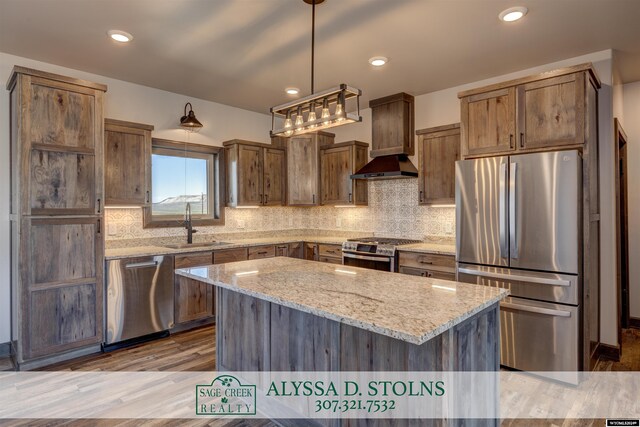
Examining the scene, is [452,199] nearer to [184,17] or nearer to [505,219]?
[505,219]

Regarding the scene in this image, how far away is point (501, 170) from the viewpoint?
2.99 m

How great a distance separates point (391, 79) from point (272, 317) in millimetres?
2819

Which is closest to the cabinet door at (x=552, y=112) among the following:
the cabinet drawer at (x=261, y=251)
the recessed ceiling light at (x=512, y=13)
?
the recessed ceiling light at (x=512, y=13)

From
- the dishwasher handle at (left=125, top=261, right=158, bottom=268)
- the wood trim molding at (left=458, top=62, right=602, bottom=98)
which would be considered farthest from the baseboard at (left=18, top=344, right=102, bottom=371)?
the wood trim molding at (left=458, top=62, right=602, bottom=98)

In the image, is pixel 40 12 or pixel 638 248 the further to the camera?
pixel 638 248

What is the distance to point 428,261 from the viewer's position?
3.63 metres

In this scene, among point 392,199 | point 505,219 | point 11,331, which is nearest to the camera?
point 505,219

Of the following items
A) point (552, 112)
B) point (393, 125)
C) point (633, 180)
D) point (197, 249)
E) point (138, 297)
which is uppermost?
point (393, 125)

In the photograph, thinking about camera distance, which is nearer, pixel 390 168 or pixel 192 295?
pixel 192 295

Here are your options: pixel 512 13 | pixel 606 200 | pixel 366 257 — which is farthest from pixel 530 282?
pixel 512 13

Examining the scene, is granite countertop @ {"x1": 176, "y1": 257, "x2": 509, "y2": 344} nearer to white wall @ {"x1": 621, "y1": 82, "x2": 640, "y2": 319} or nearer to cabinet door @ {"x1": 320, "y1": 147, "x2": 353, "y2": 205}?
cabinet door @ {"x1": 320, "y1": 147, "x2": 353, "y2": 205}

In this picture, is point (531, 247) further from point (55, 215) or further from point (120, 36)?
point (55, 215)

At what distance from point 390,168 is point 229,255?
207 centimetres

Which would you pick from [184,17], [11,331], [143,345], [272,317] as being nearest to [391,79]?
[184,17]
